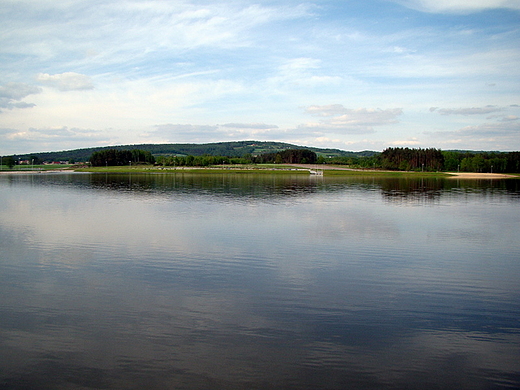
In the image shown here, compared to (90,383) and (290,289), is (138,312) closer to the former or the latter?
(90,383)

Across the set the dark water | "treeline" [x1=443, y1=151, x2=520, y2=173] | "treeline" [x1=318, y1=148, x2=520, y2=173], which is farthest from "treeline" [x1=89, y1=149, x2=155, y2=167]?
the dark water

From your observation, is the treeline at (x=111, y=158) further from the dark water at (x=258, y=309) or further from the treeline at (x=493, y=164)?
the dark water at (x=258, y=309)

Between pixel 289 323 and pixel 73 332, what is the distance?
184 inches

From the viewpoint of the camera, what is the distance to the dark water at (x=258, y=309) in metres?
7.26

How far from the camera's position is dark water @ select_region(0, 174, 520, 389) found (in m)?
7.26

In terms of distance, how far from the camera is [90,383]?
6.89 metres

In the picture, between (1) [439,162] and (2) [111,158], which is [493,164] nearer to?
(1) [439,162]

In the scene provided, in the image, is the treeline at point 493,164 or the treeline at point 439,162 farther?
the treeline at point 439,162

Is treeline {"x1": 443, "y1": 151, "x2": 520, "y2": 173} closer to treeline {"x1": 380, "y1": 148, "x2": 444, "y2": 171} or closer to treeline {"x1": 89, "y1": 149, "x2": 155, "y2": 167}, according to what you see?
treeline {"x1": 380, "y1": 148, "x2": 444, "y2": 171}

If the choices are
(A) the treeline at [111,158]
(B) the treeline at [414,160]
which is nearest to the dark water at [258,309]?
(B) the treeline at [414,160]

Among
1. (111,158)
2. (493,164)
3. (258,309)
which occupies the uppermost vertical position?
(111,158)

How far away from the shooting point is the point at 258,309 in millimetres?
9992

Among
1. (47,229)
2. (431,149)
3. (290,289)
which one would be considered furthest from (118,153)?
(290,289)

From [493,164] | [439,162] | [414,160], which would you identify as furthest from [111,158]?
[493,164]
